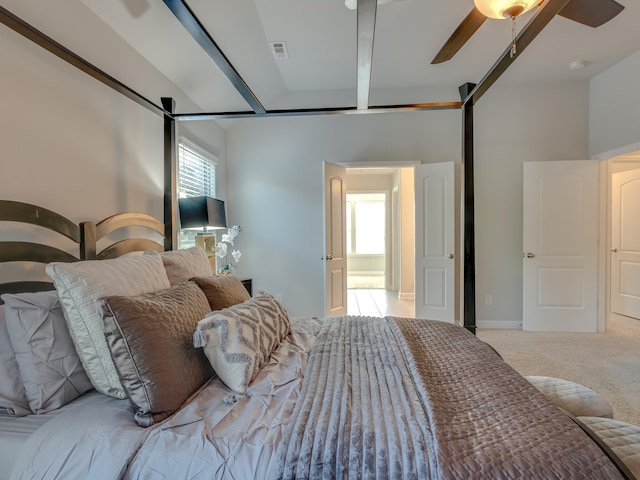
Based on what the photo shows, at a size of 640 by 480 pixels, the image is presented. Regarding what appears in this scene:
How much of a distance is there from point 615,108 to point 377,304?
12.9 ft

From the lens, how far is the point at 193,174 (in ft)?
10.9

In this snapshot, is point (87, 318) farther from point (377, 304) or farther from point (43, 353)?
point (377, 304)

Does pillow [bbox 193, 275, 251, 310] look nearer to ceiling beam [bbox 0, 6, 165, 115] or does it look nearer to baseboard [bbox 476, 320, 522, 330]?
ceiling beam [bbox 0, 6, 165, 115]

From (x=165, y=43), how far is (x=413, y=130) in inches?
112

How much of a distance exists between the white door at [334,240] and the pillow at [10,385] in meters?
2.86

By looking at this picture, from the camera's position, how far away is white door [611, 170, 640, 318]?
414 centimetres

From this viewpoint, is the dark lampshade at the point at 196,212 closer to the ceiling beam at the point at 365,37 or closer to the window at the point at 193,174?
the window at the point at 193,174

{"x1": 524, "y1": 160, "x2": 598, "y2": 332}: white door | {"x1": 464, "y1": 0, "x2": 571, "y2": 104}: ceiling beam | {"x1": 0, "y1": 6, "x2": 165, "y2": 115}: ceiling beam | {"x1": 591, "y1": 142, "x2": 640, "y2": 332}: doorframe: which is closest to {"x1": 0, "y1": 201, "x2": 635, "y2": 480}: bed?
{"x1": 0, "y1": 6, "x2": 165, "y2": 115}: ceiling beam

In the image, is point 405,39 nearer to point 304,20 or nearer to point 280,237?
point 304,20

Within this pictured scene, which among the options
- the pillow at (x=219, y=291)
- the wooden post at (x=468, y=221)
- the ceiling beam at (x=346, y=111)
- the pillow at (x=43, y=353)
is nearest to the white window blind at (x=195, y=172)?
the ceiling beam at (x=346, y=111)

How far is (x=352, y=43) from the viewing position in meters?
2.91

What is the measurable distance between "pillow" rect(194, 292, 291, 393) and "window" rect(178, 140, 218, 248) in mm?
1906

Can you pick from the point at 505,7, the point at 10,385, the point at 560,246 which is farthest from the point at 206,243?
the point at 560,246

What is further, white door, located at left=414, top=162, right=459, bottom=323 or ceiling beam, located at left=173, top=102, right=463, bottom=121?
white door, located at left=414, top=162, right=459, bottom=323
